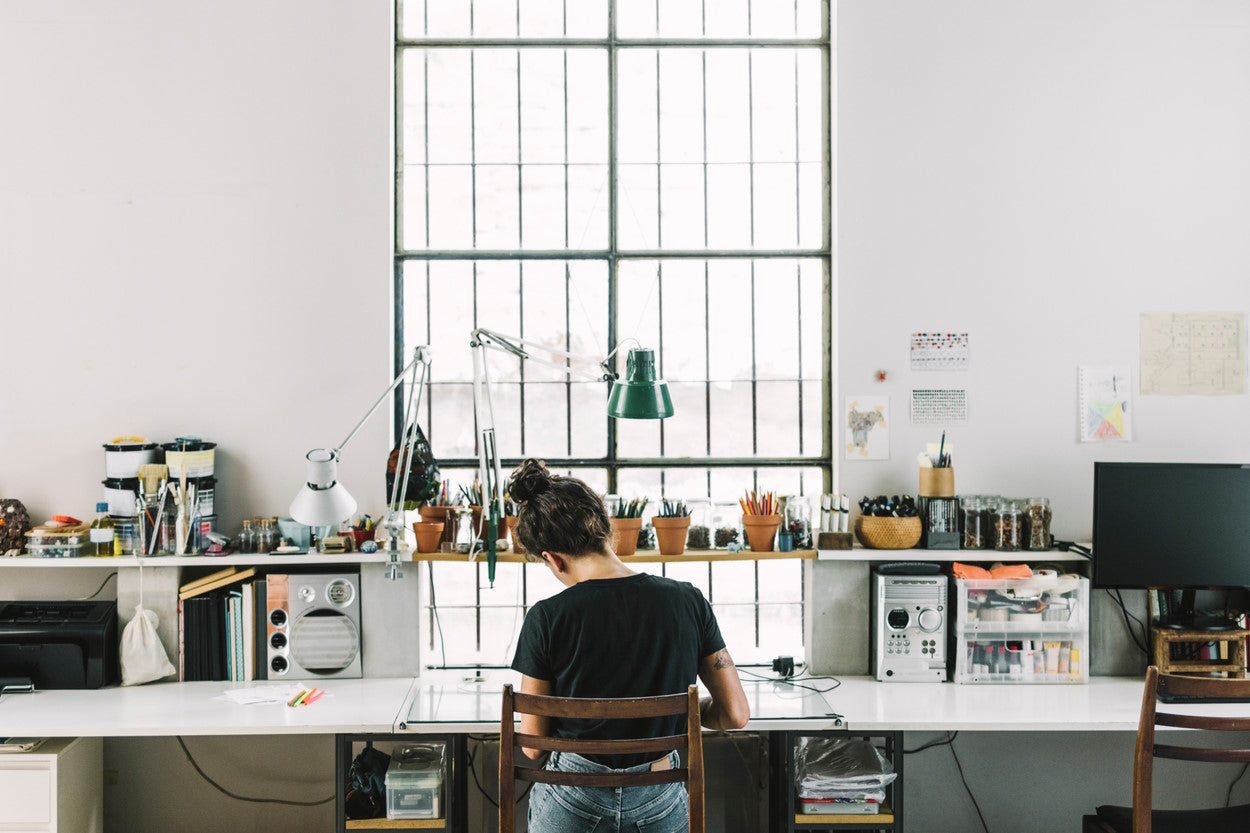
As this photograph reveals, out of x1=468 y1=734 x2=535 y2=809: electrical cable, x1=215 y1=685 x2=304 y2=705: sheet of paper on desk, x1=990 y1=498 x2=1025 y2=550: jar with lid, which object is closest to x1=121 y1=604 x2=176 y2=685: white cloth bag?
x1=215 y1=685 x2=304 y2=705: sheet of paper on desk

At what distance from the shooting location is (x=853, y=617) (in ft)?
11.1

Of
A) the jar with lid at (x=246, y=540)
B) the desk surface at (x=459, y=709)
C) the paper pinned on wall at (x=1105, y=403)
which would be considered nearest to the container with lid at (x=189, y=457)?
the jar with lid at (x=246, y=540)

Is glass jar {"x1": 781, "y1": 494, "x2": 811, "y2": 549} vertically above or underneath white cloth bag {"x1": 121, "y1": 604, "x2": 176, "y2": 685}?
above

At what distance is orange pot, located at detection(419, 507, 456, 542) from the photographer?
10.9 feet

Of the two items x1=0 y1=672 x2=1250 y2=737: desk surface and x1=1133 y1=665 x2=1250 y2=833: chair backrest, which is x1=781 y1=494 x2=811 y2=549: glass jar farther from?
x1=1133 y1=665 x2=1250 y2=833: chair backrest

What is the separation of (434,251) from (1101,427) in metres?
2.58

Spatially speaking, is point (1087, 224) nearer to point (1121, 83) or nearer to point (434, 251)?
point (1121, 83)

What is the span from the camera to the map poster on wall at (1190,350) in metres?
3.51

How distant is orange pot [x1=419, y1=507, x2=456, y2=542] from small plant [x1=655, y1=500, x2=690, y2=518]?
2.37 ft

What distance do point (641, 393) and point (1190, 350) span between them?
7.02 ft

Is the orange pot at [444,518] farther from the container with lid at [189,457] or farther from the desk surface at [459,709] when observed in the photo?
the container with lid at [189,457]

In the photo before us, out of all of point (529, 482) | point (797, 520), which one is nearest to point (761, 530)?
point (797, 520)

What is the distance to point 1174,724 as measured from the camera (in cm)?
241

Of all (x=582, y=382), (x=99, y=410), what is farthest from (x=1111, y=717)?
(x=99, y=410)
